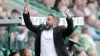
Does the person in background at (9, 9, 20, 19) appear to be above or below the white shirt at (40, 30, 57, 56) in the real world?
above

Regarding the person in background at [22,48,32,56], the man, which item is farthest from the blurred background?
the man

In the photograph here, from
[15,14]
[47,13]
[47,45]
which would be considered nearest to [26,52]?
[15,14]

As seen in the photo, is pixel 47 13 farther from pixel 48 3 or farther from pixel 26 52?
pixel 26 52

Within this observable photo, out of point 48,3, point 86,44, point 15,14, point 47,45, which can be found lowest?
point 86,44

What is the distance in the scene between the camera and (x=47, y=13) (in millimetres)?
9297

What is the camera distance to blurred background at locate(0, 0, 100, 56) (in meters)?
8.27

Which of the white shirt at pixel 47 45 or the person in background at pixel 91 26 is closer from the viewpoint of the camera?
the white shirt at pixel 47 45

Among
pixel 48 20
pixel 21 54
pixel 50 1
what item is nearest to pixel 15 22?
pixel 21 54

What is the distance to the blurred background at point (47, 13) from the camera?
8.27 meters

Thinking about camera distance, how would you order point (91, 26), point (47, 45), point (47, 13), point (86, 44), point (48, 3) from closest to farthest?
point (47, 45)
point (47, 13)
point (48, 3)
point (86, 44)
point (91, 26)

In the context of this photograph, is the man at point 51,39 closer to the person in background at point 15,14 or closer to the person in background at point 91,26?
the person in background at point 15,14

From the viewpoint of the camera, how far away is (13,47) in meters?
8.10

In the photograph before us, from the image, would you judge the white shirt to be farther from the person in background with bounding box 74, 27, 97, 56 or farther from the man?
the person in background with bounding box 74, 27, 97, 56

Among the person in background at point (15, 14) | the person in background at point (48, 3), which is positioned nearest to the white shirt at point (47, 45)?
the person in background at point (15, 14)
